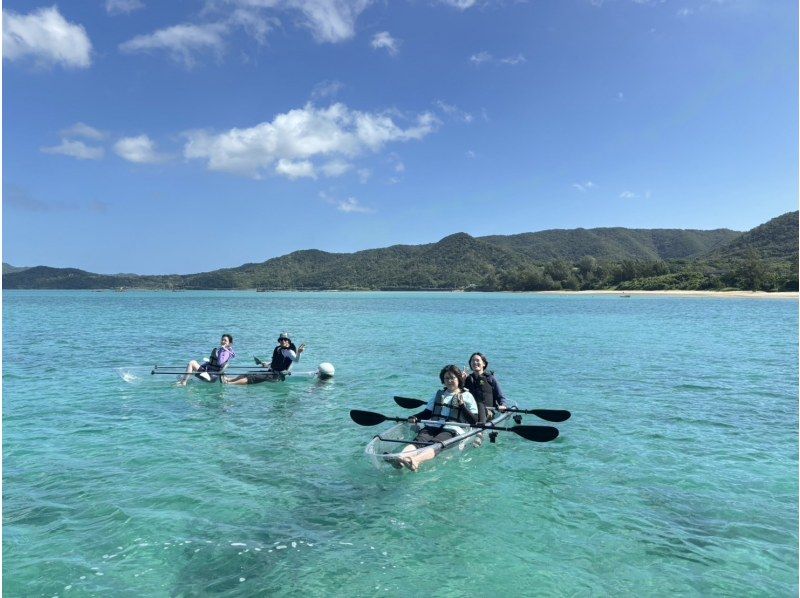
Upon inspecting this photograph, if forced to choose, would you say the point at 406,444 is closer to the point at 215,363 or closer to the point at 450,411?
the point at 450,411

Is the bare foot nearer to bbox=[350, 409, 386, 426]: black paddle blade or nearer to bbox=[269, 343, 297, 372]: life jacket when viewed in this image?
bbox=[350, 409, 386, 426]: black paddle blade

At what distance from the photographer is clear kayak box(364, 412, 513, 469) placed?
9031 mm

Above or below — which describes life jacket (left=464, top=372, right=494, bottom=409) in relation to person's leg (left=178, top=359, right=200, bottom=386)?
above

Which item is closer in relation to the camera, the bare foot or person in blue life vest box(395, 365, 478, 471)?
the bare foot

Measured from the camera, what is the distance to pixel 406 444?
978 cm

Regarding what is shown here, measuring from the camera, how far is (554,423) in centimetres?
1365

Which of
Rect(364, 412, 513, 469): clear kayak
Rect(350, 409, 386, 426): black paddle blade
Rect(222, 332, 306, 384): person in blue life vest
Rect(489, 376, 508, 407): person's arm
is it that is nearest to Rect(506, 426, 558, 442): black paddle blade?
Rect(364, 412, 513, 469): clear kayak

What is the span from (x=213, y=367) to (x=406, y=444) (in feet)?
37.7

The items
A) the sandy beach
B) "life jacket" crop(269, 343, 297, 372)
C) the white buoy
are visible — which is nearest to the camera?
"life jacket" crop(269, 343, 297, 372)

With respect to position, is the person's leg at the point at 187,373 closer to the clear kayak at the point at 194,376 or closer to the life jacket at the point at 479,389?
the clear kayak at the point at 194,376

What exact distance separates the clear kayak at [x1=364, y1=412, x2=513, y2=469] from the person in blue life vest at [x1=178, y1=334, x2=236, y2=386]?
379 inches

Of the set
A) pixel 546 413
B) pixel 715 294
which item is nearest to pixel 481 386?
pixel 546 413

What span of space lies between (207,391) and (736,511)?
15.3m

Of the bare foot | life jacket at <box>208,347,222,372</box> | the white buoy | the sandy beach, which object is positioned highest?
the sandy beach
